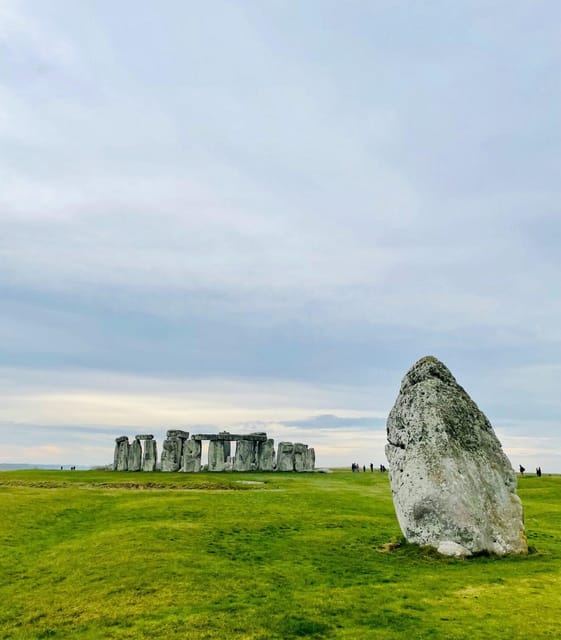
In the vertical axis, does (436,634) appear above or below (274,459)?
below

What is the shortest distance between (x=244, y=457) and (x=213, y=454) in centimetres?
342

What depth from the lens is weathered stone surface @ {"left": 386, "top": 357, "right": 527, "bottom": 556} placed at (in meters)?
18.8

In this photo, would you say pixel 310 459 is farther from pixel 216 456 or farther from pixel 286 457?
pixel 216 456

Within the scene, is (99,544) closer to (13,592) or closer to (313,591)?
(13,592)

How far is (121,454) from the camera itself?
6794 centimetres

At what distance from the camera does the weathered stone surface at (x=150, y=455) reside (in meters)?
65.1

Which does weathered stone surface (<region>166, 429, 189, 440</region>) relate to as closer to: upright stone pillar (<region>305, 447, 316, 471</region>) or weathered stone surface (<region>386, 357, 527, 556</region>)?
upright stone pillar (<region>305, 447, 316, 471</region>)

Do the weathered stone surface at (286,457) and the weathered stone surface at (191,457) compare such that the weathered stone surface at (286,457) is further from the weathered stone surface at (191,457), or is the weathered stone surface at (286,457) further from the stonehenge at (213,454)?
the weathered stone surface at (191,457)

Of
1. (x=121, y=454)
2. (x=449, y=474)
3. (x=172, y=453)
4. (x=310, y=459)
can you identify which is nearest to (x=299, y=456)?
(x=310, y=459)

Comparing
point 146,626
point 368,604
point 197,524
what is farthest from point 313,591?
point 197,524

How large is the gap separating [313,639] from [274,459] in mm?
58250

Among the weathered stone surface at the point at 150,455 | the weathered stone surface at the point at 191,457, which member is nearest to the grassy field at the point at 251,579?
the weathered stone surface at the point at 191,457

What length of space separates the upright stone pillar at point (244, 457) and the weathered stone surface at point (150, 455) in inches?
346

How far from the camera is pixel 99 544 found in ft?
65.3
